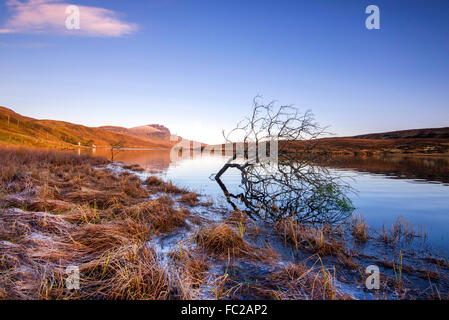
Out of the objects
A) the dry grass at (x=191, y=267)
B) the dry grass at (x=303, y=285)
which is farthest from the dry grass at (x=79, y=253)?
the dry grass at (x=303, y=285)

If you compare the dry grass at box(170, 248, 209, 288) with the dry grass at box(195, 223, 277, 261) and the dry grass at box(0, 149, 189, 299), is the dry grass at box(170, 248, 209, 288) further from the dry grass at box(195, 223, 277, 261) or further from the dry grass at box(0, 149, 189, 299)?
the dry grass at box(195, 223, 277, 261)

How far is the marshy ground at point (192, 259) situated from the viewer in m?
2.45

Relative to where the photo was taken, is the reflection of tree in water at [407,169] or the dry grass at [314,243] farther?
the reflection of tree in water at [407,169]

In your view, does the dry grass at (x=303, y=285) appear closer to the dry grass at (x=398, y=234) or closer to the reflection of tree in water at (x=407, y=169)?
the dry grass at (x=398, y=234)

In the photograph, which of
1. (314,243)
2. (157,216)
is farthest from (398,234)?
(157,216)

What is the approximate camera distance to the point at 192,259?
3.32m

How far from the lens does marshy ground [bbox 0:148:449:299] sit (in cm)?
245

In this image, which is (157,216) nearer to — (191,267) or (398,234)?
(191,267)

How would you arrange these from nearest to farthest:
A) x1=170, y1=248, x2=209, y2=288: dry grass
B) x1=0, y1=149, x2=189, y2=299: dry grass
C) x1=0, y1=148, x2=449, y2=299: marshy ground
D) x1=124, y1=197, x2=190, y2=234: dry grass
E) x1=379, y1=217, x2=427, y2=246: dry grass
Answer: x1=0, y1=149, x2=189, y2=299: dry grass, x1=0, y1=148, x2=449, y2=299: marshy ground, x1=170, y1=248, x2=209, y2=288: dry grass, x1=379, y1=217, x2=427, y2=246: dry grass, x1=124, y1=197, x2=190, y2=234: dry grass

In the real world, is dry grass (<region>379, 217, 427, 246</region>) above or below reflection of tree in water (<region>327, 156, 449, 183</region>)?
below

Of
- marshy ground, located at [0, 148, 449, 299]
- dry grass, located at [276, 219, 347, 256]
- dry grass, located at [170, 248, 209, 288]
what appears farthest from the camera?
dry grass, located at [276, 219, 347, 256]

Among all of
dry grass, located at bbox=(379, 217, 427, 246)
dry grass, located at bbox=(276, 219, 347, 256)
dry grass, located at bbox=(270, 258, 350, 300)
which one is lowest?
dry grass, located at bbox=(379, 217, 427, 246)

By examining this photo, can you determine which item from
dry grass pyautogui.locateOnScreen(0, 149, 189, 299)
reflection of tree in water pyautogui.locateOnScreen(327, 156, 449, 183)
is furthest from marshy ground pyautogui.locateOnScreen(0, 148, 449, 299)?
reflection of tree in water pyautogui.locateOnScreen(327, 156, 449, 183)
